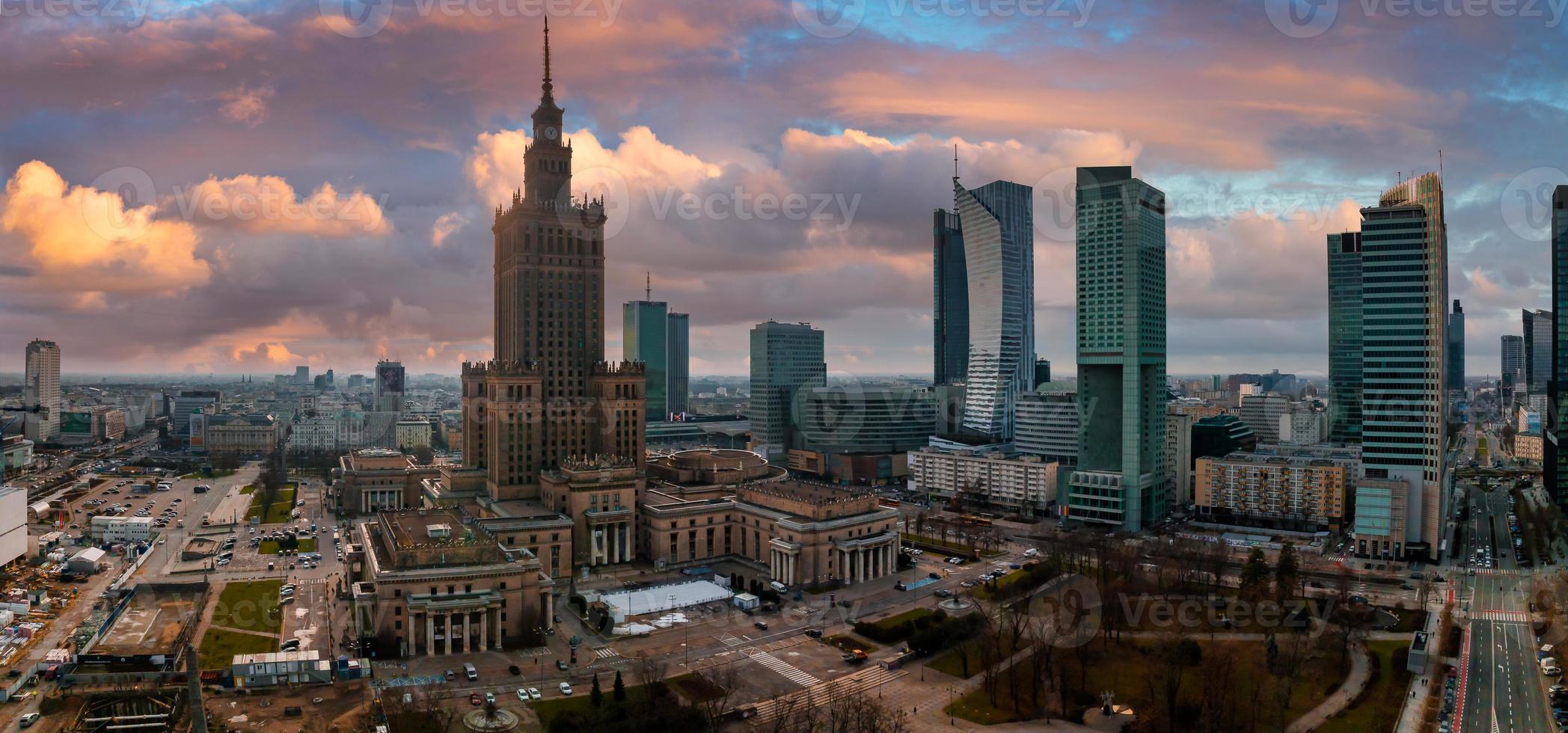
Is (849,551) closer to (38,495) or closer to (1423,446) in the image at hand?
(1423,446)

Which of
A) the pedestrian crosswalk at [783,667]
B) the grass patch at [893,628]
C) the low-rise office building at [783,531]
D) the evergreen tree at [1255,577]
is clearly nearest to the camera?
the pedestrian crosswalk at [783,667]

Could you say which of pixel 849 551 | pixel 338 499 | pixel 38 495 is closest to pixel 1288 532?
pixel 849 551

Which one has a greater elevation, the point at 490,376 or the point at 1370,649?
the point at 490,376

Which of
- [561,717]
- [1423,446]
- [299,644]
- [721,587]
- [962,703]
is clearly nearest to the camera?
[561,717]

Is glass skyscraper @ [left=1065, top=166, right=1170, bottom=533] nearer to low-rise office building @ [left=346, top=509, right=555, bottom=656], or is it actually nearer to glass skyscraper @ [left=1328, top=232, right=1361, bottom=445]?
low-rise office building @ [left=346, top=509, right=555, bottom=656]

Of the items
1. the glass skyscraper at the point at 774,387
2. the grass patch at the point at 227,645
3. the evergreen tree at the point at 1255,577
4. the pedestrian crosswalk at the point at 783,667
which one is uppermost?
the glass skyscraper at the point at 774,387

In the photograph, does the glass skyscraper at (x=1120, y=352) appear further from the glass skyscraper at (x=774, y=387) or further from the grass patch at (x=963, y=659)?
the glass skyscraper at (x=774, y=387)

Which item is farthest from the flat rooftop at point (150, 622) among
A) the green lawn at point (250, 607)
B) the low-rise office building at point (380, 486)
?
the low-rise office building at point (380, 486)
